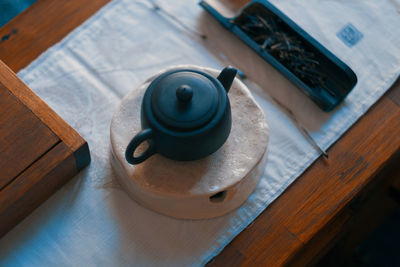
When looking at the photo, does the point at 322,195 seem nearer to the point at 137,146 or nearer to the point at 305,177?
the point at 305,177

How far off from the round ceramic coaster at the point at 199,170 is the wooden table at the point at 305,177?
0.07 meters

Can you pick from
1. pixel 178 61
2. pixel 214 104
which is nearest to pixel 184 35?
pixel 178 61

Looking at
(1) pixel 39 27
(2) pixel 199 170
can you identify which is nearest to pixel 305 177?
(2) pixel 199 170

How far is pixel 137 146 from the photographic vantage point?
56 centimetres

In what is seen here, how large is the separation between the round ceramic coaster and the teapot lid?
0.10 meters

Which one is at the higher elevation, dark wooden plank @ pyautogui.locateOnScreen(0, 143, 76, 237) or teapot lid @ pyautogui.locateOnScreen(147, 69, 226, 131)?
teapot lid @ pyautogui.locateOnScreen(147, 69, 226, 131)

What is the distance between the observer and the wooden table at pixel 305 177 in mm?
667

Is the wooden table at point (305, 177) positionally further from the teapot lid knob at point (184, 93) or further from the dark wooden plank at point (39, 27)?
the teapot lid knob at point (184, 93)

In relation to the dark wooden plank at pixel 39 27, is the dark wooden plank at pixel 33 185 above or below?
below

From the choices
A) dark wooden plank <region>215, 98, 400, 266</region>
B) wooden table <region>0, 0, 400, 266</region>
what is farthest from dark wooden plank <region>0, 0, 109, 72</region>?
dark wooden plank <region>215, 98, 400, 266</region>

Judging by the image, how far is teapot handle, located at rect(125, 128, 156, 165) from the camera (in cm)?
54

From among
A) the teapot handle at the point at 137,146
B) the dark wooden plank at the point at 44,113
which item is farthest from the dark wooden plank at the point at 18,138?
the teapot handle at the point at 137,146

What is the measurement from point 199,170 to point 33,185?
0.22 metres

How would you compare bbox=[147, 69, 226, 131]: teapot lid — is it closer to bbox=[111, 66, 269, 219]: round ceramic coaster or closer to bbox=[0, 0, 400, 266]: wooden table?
bbox=[111, 66, 269, 219]: round ceramic coaster
